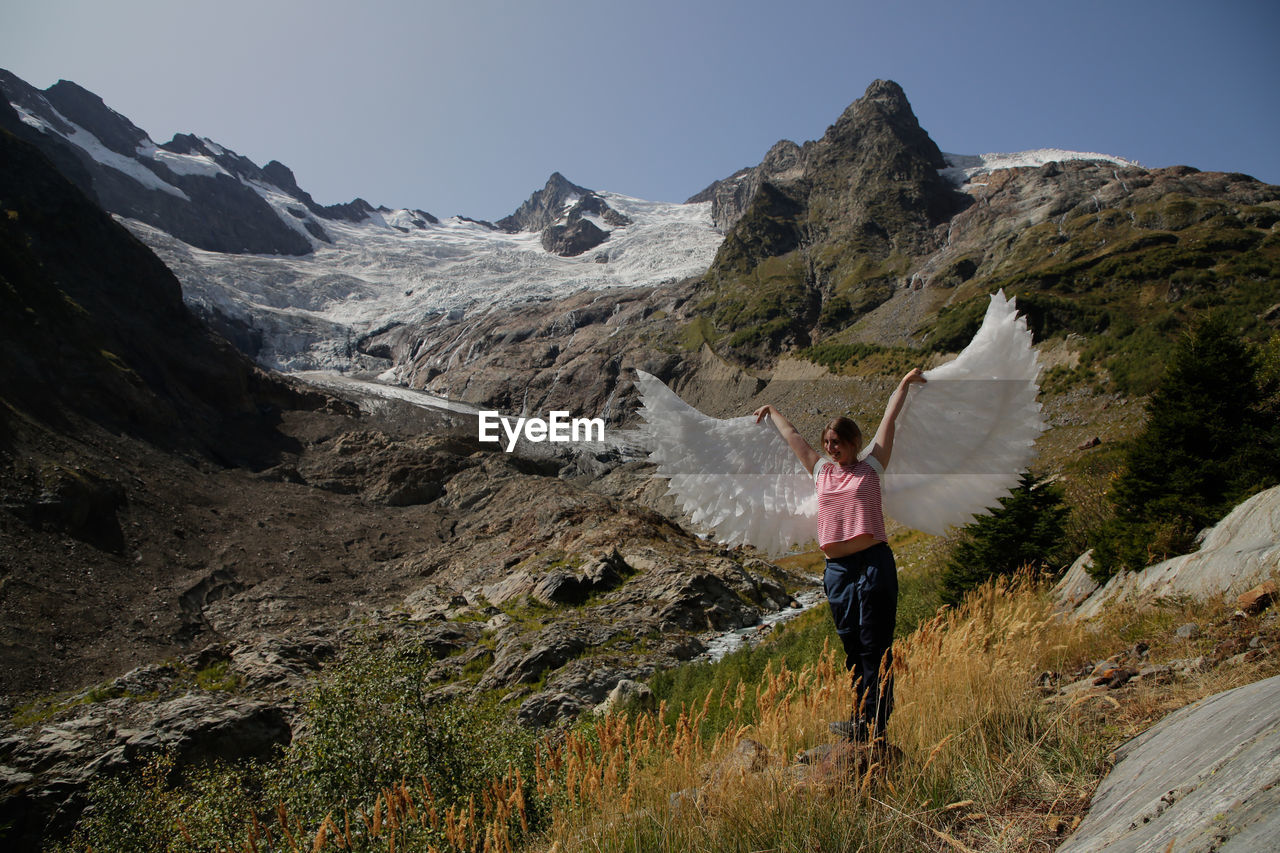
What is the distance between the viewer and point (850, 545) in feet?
12.2

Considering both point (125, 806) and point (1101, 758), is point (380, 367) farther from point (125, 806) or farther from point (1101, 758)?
point (1101, 758)

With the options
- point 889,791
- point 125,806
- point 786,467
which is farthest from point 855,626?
point 125,806

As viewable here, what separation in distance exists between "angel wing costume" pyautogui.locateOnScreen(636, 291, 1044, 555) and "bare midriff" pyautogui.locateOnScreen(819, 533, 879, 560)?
1.22ft

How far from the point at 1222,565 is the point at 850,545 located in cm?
519

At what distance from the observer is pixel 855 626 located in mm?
3752

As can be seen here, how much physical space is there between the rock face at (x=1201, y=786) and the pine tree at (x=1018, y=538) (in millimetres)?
9731

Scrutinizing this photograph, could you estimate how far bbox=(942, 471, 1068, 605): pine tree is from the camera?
40.1 ft

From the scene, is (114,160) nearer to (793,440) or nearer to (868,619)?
(793,440)

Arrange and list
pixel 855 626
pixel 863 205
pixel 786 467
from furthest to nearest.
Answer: pixel 863 205
pixel 786 467
pixel 855 626

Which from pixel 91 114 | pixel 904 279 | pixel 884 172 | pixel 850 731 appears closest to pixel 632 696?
pixel 850 731

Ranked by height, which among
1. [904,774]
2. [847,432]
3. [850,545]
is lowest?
[904,774]

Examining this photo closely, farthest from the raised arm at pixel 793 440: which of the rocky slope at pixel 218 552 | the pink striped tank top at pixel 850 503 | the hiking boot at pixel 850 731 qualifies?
the rocky slope at pixel 218 552

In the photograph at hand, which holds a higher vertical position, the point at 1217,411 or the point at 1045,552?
the point at 1217,411

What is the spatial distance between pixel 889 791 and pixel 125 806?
12831 mm
